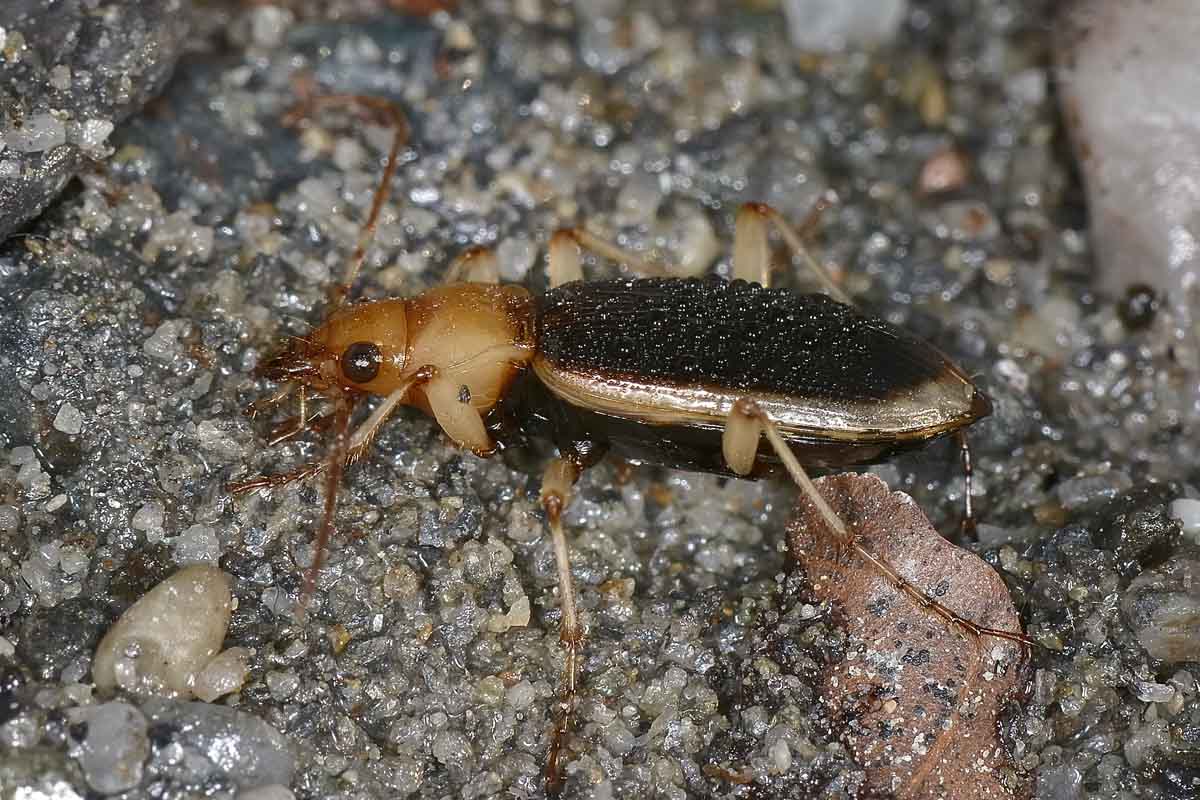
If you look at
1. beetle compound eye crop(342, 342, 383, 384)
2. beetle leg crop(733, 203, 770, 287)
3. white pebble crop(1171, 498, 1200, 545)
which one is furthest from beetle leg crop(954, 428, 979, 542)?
beetle compound eye crop(342, 342, 383, 384)

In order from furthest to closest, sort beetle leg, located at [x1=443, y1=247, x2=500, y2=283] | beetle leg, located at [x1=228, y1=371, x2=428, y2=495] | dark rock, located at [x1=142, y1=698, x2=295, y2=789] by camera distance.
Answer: beetle leg, located at [x1=443, y1=247, x2=500, y2=283] → beetle leg, located at [x1=228, y1=371, x2=428, y2=495] → dark rock, located at [x1=142, y1=698, x2=295, y2=789]

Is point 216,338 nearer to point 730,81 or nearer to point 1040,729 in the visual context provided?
point 730,81

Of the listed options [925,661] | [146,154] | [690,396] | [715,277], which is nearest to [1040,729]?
[925,661]

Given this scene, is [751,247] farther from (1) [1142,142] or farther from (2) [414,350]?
(1) [1142,142]

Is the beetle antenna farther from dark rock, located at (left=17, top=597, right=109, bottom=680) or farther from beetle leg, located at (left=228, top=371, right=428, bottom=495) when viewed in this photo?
dark rock, located at (left=17, top=597, right=109, bottom=680)

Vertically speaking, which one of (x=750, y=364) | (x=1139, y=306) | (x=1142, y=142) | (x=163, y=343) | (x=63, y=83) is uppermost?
(x=63, y=83)

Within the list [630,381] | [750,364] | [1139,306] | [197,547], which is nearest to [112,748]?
[197,547]
